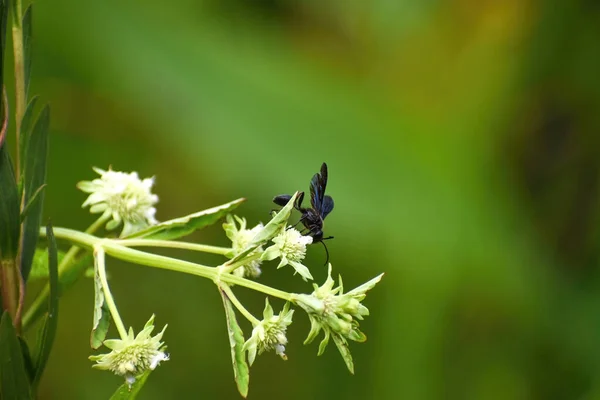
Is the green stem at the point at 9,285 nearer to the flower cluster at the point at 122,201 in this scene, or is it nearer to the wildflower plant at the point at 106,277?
the wildflower plant at the point at 106,277

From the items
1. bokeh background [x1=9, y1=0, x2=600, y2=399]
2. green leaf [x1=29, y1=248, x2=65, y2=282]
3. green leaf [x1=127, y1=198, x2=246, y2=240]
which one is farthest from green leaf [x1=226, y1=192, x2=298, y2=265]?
bokeh background [x1=9, y1=0, x2=600, y2=399]

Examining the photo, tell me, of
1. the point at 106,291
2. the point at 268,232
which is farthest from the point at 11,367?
the point at 268,232

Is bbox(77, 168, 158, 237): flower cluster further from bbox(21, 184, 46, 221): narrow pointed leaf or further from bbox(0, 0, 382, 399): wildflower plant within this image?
bbox(21, 184, 46, 221): narrow pointed leaf

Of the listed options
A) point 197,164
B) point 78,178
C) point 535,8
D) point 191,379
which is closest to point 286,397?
point 191,379

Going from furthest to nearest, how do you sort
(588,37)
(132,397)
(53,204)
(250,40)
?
(250,40) → (588,37) → (53,204) → (132,397)

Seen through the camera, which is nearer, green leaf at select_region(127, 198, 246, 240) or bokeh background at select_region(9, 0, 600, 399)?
green leaf at select_region(127, 198, 246, 240)

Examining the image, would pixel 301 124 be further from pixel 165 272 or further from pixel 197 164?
pixel 165 272

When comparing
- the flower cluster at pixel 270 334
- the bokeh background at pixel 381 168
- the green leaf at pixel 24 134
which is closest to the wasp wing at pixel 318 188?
the flower cluster at pixel 270 334
